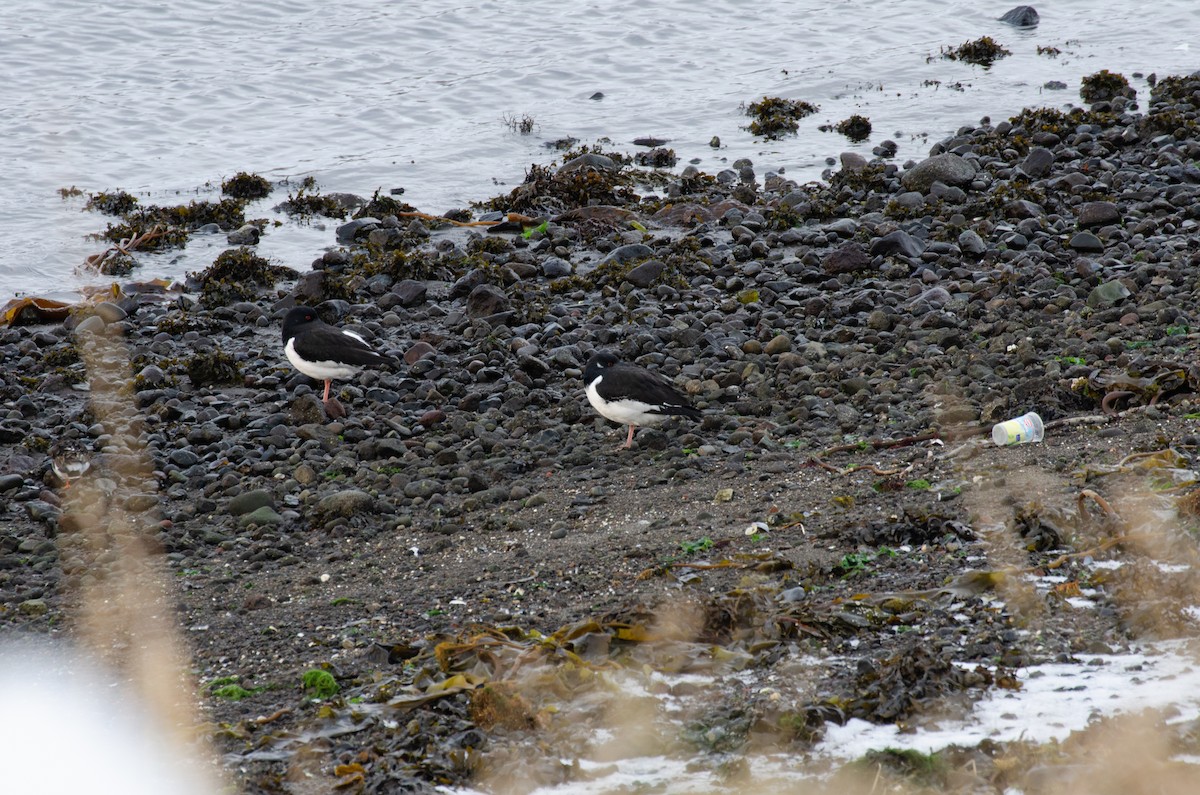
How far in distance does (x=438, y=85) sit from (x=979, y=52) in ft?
34.9

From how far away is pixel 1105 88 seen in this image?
1816 cm

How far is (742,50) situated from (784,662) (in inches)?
830

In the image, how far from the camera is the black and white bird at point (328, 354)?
30.6ft

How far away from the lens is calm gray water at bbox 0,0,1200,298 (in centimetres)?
1652

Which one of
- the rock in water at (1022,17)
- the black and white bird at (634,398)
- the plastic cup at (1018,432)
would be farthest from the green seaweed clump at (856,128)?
the plastic cup at (1018,432)

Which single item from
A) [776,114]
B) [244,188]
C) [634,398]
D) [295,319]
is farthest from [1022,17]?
[634,398]

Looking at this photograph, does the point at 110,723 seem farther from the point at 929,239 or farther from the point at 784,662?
the point at 929,239

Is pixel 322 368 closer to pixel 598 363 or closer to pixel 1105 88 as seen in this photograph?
pixel 598 363

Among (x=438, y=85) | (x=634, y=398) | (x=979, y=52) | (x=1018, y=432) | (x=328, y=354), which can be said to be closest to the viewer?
(x=1018, y=432)

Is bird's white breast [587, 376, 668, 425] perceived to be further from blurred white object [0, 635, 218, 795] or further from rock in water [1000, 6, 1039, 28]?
rock in water [1000, 6, 1039, 28]

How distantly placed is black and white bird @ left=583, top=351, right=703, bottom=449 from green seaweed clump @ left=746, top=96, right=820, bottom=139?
10877mm

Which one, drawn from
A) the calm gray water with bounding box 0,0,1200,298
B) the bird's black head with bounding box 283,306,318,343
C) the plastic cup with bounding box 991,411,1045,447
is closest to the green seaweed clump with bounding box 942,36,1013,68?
the calm gray water with bounding box 0,0,1200,298

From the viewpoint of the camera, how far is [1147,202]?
12.2m

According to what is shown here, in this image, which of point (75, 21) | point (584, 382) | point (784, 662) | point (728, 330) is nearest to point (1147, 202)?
point (728, 330)
